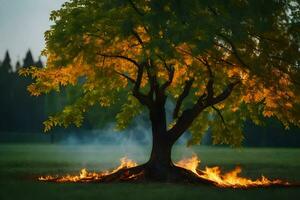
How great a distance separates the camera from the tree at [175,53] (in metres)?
22.9

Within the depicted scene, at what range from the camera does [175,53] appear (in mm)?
23516

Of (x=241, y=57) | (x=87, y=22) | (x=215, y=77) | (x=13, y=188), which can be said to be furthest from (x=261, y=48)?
(x=13, y=188)

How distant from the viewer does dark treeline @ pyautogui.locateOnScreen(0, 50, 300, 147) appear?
101m

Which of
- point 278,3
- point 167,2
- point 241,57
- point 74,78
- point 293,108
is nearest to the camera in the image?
point 167,2

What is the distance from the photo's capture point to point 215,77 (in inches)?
1073

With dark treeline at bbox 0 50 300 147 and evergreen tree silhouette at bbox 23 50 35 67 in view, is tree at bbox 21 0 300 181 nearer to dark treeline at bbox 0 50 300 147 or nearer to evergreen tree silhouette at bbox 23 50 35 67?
dark treeline at bbox 0 50 300 147

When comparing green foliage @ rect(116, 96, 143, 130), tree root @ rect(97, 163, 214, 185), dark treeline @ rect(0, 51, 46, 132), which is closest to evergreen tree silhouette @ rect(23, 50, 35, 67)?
dark treeline @ rect(0, 51, 46, 132)

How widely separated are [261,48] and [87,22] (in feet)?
25.4

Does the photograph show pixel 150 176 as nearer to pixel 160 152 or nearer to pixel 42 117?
pixel 160 152

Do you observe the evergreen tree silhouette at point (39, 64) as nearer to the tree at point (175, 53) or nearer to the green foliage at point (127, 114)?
the green foliage at point (127, 114)

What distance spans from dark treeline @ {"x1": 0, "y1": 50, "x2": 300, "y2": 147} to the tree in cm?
5401

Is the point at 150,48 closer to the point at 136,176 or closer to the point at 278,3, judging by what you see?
the point at 278,3

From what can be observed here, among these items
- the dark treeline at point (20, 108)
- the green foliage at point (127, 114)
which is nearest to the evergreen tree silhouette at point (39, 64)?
the dark treeline at point (20, 108)

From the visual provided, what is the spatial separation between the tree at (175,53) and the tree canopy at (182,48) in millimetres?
44
